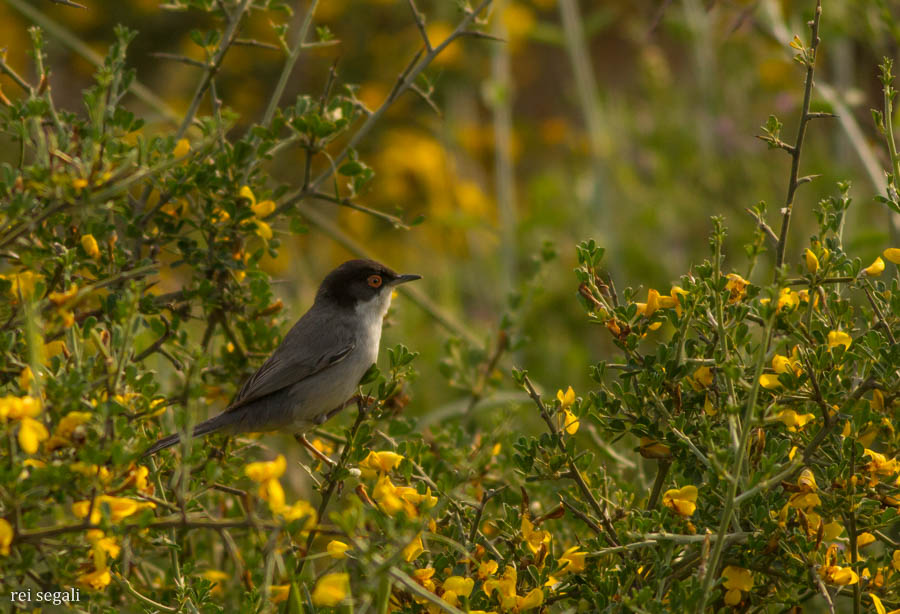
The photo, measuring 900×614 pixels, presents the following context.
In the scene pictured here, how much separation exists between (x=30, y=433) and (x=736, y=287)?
4.81 feet

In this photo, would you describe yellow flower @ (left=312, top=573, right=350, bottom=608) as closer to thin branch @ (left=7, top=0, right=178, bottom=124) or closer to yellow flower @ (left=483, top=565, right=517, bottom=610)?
yellow flower @ (left=483, top=565, right=517, bottom=610)

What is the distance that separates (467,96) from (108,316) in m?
6.34

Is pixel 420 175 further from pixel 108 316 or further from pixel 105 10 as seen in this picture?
pixel 108 316

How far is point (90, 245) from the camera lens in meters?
2.40

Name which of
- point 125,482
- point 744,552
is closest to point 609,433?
point 744,552

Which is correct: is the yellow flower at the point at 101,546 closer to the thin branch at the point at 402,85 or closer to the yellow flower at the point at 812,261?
the thin branch at the point at 402,85

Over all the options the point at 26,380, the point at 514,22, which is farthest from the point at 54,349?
the point at 514,22

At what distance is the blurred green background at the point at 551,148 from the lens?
539cm

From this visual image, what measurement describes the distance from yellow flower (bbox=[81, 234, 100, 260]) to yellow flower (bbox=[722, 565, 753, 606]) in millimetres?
1632

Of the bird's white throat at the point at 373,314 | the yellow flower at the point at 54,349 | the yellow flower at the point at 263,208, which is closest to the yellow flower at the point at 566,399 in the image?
the yellow flower at the point at 263,208

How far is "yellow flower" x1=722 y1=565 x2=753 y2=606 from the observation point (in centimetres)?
206

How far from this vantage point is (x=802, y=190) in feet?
20.9

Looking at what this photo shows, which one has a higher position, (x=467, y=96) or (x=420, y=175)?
(x=467, y=96)

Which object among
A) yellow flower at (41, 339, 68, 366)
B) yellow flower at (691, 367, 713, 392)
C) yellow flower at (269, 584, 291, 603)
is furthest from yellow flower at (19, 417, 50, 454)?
yellow flower at (691, 367, 713, 392)
